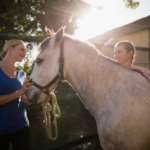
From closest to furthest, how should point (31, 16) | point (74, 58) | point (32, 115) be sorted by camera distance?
point (74, 58), point (32, 115), point (31, 16)

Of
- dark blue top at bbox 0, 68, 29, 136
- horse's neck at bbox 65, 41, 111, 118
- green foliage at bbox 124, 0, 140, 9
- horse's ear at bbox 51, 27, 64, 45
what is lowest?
dark blue top at bbox 0, 68, 29, 136

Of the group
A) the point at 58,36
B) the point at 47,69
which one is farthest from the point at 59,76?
the point at 58,36

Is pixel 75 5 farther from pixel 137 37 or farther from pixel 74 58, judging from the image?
pixel 74 58

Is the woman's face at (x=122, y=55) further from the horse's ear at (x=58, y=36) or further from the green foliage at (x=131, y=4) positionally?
the green foliage at (x=131, y=4)

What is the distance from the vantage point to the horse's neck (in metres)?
1.25

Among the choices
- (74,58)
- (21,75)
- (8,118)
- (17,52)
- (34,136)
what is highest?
(17,52)

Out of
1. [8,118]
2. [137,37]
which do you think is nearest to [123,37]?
[137,37]

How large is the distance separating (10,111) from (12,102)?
13 centimetres

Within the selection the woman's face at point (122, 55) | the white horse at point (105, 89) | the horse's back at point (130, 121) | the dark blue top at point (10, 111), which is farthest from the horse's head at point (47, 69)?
the woman's face at point (122, 55)

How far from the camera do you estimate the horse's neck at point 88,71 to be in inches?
49.1

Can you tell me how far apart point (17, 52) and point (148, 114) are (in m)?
1.93

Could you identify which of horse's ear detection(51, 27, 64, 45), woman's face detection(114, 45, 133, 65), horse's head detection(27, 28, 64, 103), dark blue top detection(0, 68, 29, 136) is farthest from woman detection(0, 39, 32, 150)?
woman's face detection(114, 45, 133, 65)

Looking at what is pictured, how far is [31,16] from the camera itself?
30.7 ft

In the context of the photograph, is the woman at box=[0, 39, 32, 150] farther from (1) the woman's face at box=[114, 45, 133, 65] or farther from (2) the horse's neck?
(1) the woman's face at box=[114, 45, 133, 65]
